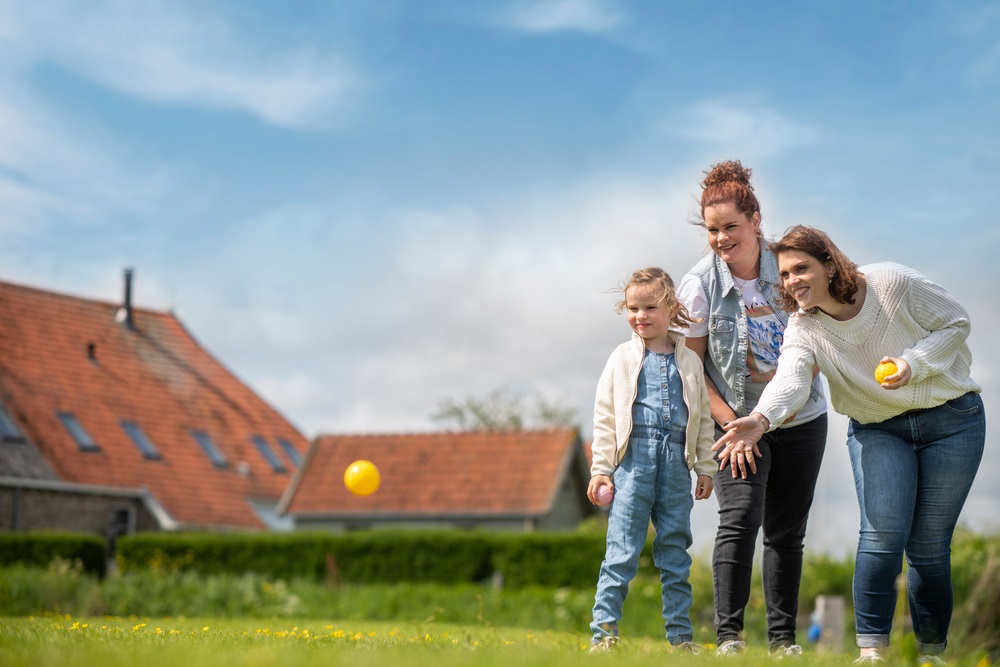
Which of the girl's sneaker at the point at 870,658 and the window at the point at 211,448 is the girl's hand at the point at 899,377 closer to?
the girl's sneaker at the point at 870,658

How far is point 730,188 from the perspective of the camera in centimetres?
616

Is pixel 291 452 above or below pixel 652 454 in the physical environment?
above

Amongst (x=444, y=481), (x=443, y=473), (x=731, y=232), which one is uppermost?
(x=731, y=232)

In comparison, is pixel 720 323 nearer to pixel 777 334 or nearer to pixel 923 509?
pixel 777 334

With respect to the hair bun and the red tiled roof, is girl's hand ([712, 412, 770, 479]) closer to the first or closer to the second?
the hair bun

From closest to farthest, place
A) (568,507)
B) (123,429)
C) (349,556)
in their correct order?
1. (349,556)
2. (123,429)
3. (568,507)

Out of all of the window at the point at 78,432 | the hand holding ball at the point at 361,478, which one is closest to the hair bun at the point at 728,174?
the hand holding ball at the point at 361,478

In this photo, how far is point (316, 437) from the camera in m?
39.1

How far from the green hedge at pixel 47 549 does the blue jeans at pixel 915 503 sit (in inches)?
865

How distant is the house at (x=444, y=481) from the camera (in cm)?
3628

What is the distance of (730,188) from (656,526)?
173cm

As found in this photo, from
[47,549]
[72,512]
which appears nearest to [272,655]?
[47,549]

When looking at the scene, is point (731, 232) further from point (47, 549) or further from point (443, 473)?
point (443, 473)

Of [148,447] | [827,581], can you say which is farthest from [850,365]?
[148,447]
